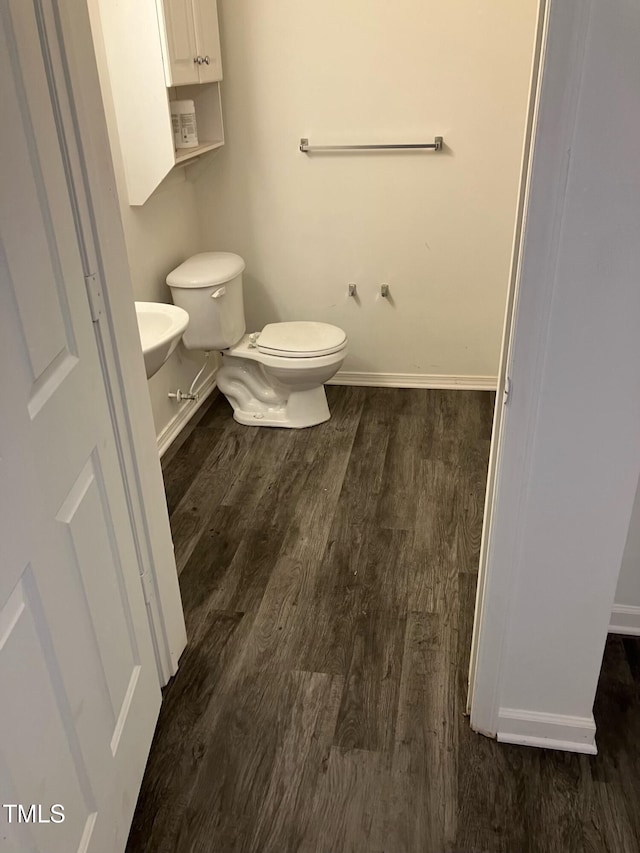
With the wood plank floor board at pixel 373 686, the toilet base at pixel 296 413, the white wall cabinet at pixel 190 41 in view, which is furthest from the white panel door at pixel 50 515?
the toilet base at pixel 296 413

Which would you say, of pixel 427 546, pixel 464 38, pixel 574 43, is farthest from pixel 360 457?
pixel 574 43

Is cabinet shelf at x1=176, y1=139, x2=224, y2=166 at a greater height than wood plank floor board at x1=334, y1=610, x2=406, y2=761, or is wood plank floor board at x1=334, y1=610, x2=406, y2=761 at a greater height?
cabinet shelf at x1=176, y1=139, x2=224, y2=166

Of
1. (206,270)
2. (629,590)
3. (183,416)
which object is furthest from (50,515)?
(183,416)

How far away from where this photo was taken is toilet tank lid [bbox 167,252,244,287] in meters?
2.82

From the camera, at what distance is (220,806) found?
5.07 feet

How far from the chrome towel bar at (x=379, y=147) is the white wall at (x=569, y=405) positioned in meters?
1.99

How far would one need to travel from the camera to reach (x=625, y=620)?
1.95 metres

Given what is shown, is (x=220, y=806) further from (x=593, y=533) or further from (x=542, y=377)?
(x=542, y=377)

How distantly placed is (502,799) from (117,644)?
0.89 metres

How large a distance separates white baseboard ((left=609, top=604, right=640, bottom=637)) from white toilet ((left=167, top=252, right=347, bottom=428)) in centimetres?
149

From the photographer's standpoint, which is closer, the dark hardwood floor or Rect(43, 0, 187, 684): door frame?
Rect(43, 0, 187, 684): door frame

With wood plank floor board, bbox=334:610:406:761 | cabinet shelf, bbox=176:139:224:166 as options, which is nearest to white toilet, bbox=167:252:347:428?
cabinet shelf, bbox=176:139:224:166

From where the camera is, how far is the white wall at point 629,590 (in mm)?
1838

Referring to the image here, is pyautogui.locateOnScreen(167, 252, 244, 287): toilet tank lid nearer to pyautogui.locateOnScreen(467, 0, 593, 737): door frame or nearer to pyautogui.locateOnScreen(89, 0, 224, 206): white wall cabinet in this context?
pyautogui.locateOnScreen(89, 0, 224, 206): white wall cabinet
